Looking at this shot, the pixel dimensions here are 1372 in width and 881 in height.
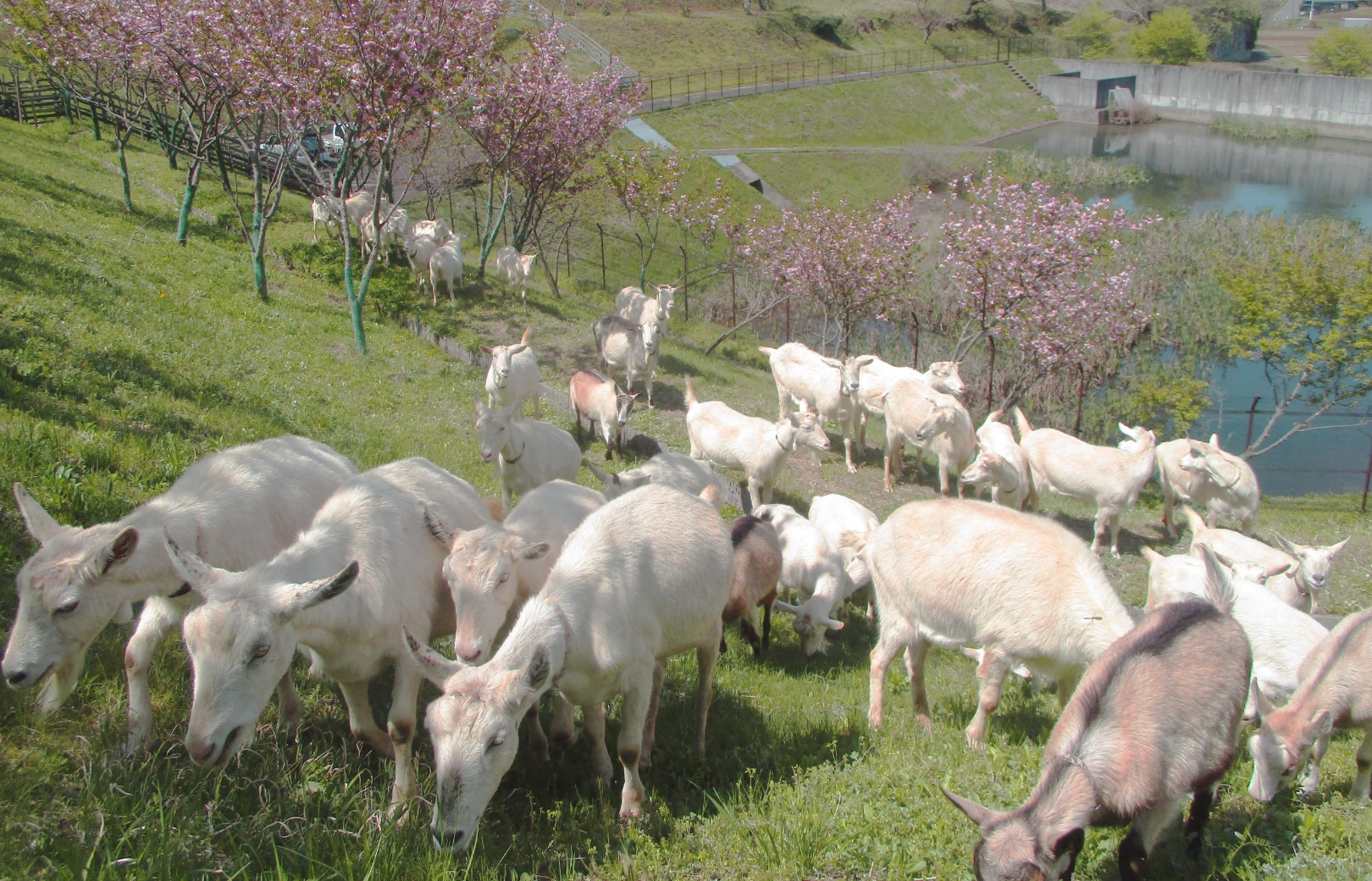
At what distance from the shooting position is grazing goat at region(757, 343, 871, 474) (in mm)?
13266

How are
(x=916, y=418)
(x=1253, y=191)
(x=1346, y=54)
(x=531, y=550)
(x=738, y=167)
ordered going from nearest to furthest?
(x=531, y=550), (x=916, y=418), (x=738, y=167), (x=1253, y=191), (x=1346, y=54)

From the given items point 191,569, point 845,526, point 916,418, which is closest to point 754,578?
point 845,526

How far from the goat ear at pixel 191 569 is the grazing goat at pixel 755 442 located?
7226 millimetres

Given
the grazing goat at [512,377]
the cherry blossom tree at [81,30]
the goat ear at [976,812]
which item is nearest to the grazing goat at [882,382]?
the grazing goat at [512,377]

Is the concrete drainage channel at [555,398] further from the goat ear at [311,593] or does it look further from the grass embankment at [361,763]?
the goat ear at [311,593]

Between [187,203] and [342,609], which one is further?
[187,203]

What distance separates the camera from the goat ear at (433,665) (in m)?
3.57

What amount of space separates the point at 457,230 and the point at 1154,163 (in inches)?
1565

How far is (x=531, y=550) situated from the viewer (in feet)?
14.9

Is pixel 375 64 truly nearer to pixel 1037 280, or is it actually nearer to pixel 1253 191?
pixel 1037 280

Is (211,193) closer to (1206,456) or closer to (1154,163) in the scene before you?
(1206,456)

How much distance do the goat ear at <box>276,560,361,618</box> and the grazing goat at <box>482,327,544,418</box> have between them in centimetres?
649

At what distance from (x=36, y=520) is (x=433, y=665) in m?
2.05

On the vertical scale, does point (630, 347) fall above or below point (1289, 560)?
above
